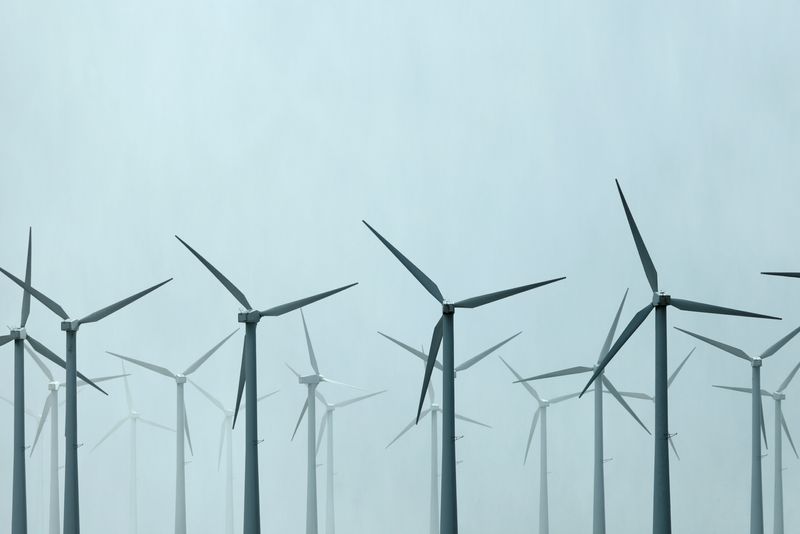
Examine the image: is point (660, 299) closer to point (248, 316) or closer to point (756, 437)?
point (248, 316)

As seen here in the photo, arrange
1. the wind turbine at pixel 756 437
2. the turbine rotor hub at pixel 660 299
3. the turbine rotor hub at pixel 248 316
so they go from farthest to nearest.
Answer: the wind turbine at pixel 756 437 → the turbine rotor hub at pixel 248 316 → the turbine rotor hub at pixel 660 299

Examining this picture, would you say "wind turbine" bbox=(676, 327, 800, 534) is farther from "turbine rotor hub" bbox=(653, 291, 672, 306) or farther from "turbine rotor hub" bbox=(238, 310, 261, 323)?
"turbine rotor hub" bbox=(238, 310, 261, 323)

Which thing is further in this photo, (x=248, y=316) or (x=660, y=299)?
(x=248, y=316)

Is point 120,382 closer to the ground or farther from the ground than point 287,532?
farther from the ground

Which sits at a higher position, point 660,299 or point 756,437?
point 660,299

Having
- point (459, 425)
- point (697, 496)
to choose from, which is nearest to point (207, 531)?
point (459, 425)

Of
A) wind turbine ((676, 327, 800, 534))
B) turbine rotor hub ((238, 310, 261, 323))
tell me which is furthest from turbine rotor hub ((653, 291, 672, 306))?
wind turbine ((676, 327, 800, 534))

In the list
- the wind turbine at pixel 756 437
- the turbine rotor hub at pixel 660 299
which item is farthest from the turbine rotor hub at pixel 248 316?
the wind turbine at pixel 756 437

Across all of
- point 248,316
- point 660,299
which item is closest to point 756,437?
point 660,299

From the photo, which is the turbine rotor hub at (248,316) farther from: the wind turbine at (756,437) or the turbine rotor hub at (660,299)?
the wind turbine at (756,437)

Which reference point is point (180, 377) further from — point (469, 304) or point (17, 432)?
point (469, 304)

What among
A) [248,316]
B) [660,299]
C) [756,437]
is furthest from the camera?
[756,437]
